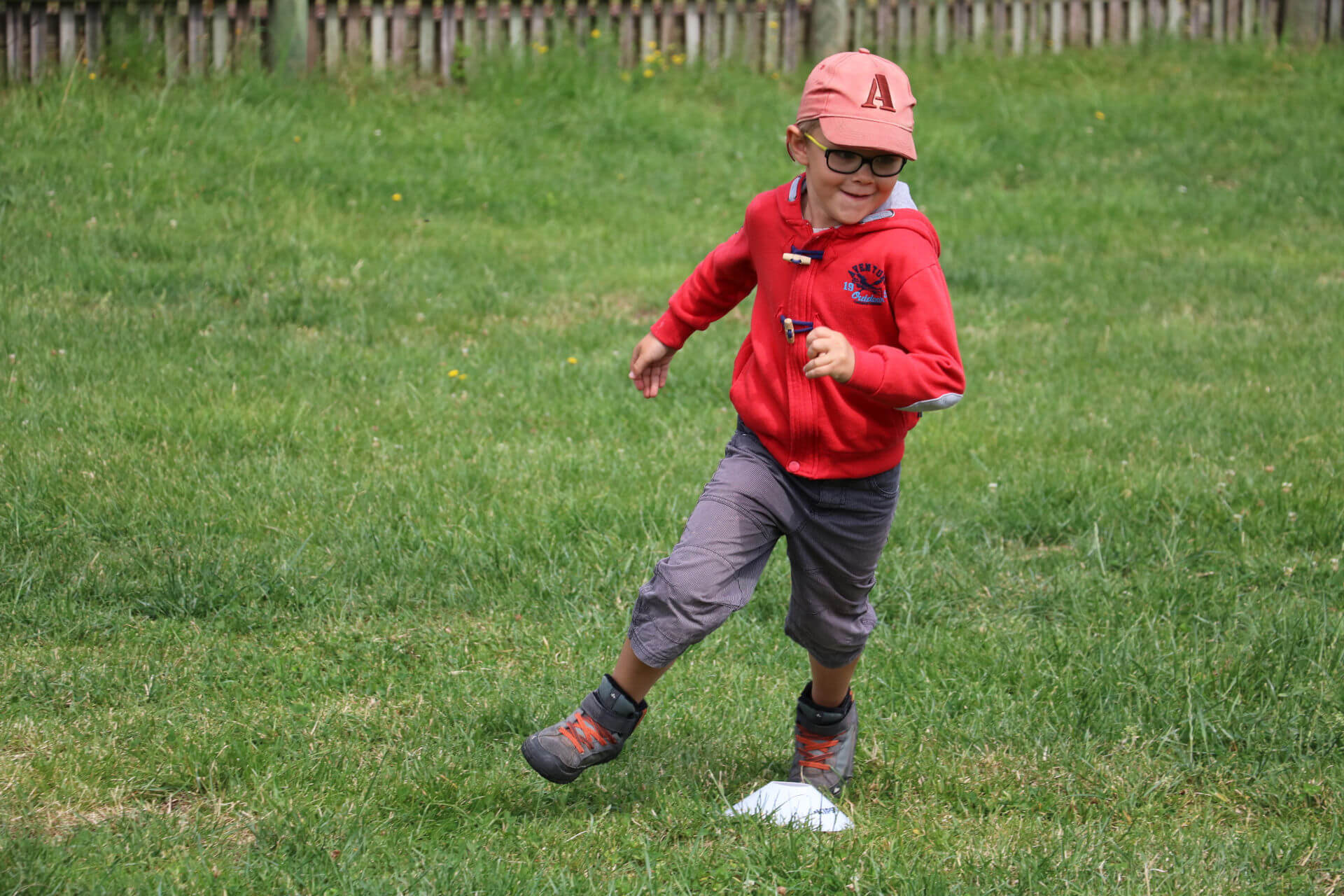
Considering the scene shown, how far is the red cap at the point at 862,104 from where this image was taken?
2818 mm

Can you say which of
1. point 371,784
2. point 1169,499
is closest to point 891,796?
point 371,784

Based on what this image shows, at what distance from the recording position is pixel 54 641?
373 cm

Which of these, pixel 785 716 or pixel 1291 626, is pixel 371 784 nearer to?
pixel 785 716

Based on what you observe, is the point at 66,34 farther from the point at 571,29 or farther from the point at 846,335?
the point at 846,335

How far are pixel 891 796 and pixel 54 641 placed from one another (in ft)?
7.40

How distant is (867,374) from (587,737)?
39.2 inches

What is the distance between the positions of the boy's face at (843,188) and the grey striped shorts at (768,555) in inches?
21.7

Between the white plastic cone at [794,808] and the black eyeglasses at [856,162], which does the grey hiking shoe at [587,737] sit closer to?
the white plastic cone at [794,808]

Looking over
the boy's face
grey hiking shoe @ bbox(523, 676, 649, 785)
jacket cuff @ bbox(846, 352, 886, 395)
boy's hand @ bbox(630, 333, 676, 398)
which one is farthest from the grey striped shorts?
the boy's face

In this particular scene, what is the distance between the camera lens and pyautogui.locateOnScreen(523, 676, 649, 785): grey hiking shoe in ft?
9.67

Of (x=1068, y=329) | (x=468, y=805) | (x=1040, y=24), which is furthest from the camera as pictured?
(x=1040, y=24)

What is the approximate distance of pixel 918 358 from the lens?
2762mm

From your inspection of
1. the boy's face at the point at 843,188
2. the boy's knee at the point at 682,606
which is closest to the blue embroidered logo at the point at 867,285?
the boy's face at the point at 843,188

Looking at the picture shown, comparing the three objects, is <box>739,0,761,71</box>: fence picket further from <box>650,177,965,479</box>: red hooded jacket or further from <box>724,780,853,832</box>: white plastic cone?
<box>724,780,853,832</box>: white plastic cone
